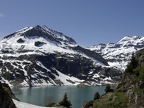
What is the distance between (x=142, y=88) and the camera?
49.3 m

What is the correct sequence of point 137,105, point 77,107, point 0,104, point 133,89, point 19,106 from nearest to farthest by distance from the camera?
point 0,104 → point 19,106 → point 137,105 → point 133,89 → point 77,107

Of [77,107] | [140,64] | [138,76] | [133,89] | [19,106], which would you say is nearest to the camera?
[19,106]

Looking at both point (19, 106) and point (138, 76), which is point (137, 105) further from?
point (19, 106)

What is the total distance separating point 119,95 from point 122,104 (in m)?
4.29

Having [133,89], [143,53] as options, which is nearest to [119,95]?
[133,89]

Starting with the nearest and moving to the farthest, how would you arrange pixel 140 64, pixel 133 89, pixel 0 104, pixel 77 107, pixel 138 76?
pixel 0 104, pixel 133 89, pixel 138 76, pixel 140 64, pixel 77 107

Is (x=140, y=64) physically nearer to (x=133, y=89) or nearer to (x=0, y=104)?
(x=133, y=89)

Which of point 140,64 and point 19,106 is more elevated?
point 140,64

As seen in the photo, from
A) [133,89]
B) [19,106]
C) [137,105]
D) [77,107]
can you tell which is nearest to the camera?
[19,106]

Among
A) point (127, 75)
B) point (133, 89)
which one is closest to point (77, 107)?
point (127, 75)

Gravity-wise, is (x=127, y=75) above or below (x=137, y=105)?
above

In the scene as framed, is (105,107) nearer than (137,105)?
No

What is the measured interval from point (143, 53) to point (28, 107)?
41.2 metres

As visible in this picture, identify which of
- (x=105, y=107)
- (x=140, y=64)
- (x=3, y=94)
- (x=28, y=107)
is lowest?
(x=105, y=107)
